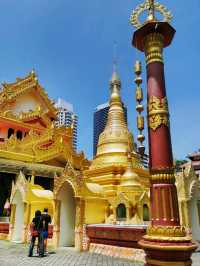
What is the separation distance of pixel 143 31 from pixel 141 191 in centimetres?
1063

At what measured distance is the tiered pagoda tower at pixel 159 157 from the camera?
16.5 ft

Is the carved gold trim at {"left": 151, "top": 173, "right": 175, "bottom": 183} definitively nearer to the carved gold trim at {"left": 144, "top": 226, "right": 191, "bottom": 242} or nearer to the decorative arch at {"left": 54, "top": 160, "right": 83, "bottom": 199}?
the carved gold trim at {"left": 144, "top": 226, "right": 191, "bottom": 242}

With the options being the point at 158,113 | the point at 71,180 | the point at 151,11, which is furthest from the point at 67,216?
the point at 151,11

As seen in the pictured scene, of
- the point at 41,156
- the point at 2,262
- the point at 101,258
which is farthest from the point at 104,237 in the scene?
the point at 41,156

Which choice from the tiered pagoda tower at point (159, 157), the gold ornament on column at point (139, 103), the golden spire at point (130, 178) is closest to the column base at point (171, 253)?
the tiered pagoda tower at point (159, 157)

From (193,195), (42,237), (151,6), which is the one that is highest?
(151,6)

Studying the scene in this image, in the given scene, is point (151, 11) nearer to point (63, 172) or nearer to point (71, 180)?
point (71, 180)

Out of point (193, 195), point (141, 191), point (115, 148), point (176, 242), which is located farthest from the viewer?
point (115, 148)

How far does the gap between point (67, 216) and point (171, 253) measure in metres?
9.73

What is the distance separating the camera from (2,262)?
9.27m

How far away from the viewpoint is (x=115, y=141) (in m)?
20.1

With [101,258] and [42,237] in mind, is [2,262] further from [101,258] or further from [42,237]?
[101,258]

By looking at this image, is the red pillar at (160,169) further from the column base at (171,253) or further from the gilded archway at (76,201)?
the gilded archway at (76,201)

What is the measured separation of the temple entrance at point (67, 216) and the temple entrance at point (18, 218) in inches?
126
